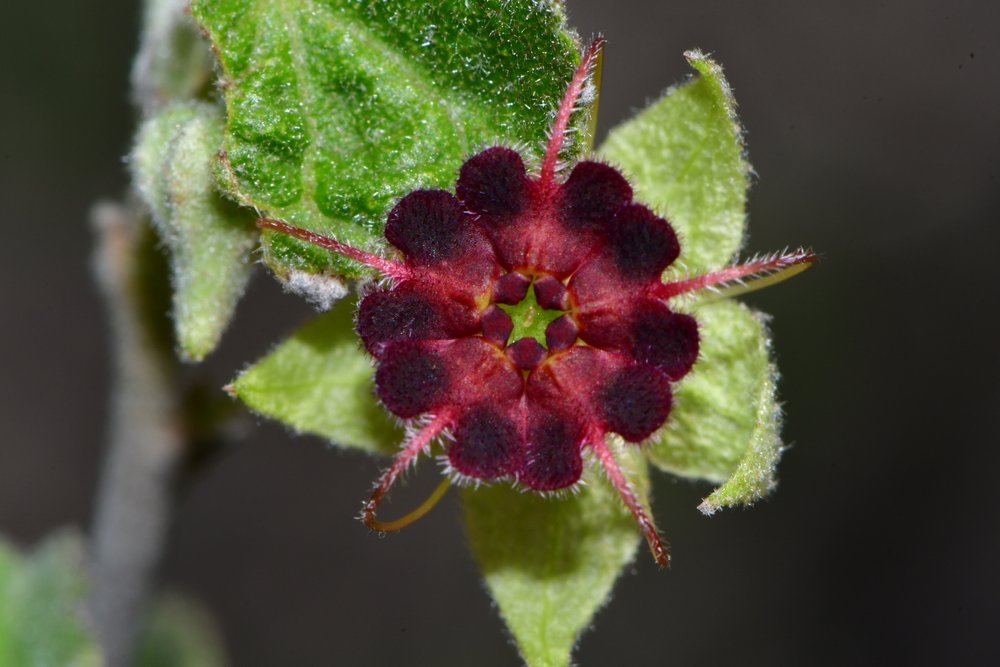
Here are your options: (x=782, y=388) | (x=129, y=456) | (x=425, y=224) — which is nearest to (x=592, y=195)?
(x=425, y=224)

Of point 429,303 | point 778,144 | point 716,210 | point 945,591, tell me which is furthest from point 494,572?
point 945,591

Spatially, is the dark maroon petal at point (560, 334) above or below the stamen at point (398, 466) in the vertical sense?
above

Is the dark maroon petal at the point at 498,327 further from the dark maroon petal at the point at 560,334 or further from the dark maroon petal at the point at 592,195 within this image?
the dark maroon petal at the point at 592,195

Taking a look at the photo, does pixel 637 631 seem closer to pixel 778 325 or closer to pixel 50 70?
pixel 778 325

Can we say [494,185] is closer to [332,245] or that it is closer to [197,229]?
[332,245]

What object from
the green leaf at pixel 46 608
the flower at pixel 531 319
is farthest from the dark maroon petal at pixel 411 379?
the green leaf at pixel 46 608

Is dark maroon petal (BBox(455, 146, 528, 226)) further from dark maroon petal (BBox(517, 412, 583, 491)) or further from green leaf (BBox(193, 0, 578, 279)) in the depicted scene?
dark maroon petal (BBox(517, 412, 583, 491))

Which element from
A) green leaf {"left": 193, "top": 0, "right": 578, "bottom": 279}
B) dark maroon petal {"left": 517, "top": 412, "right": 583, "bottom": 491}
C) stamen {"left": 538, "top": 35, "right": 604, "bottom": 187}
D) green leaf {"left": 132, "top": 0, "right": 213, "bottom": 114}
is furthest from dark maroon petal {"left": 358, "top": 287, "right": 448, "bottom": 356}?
green leaf {"left": 132, "top": 0, "right": 213, "bottom": 114}
